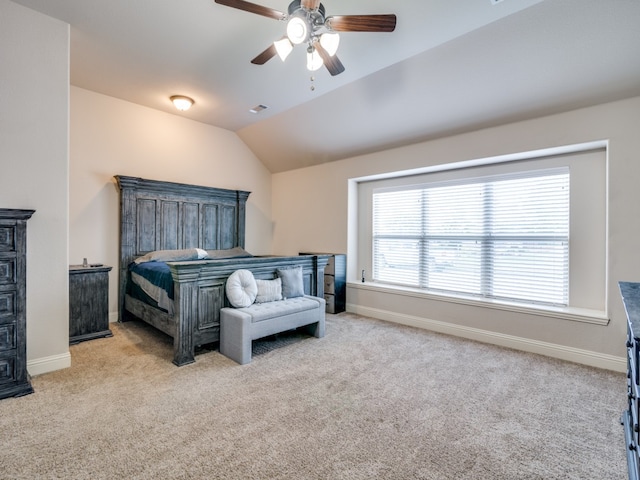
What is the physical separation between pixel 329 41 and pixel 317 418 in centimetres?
269

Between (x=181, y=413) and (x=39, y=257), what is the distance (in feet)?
6.45

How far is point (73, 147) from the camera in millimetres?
4184

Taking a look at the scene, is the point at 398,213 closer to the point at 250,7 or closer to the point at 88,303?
the point at 250,7

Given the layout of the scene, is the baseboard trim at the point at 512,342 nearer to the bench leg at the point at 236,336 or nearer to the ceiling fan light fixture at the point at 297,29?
the bench leg at the point at 236,336

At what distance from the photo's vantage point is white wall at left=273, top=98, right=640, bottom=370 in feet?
9.63

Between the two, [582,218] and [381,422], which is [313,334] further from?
[582,218]

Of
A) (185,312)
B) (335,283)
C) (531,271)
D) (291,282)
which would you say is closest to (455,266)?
(531,271)

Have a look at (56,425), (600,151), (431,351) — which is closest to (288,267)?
(431,351)

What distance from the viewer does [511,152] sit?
3.58m

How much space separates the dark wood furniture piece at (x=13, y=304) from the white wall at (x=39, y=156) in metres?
0.36

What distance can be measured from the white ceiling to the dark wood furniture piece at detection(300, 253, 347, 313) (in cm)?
196

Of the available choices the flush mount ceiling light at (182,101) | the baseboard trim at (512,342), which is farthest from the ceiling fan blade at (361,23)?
the baseboard trim at (512,342)

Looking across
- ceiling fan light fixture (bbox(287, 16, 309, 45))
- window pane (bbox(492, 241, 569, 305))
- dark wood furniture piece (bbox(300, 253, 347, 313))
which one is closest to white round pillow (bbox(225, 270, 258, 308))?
dark wood furniture piece (bbox(300, 253, 347, 313))

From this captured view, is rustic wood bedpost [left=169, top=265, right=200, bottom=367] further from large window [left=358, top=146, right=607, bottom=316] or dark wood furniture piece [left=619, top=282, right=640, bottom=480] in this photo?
dark wood furniture piece [left=619, top=282, right=640, bottom=480]
